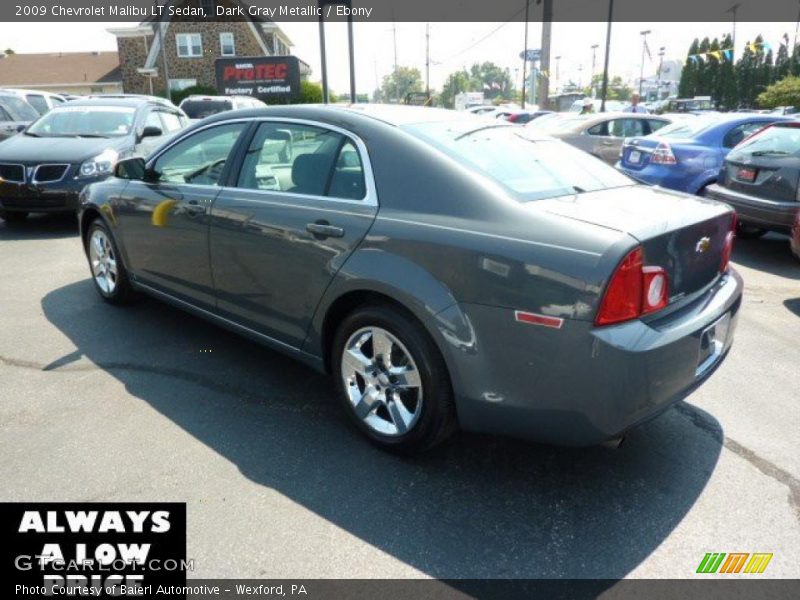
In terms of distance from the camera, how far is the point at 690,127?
8.80 meters

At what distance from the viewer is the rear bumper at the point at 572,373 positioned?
2.41 metres

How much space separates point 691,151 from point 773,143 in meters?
1.42

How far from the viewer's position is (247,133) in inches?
150

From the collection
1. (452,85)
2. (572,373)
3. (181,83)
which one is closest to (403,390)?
(572,373)

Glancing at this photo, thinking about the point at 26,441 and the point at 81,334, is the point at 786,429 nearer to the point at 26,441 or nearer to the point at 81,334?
the point at 26,441

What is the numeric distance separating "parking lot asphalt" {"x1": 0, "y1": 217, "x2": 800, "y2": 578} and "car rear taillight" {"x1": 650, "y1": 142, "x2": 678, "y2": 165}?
4430 millimetres

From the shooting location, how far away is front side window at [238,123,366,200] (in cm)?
323

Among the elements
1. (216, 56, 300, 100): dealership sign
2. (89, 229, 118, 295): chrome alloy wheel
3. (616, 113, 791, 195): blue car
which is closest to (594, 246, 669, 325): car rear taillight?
(89, 229, 118, 295): chrome alloy wheel

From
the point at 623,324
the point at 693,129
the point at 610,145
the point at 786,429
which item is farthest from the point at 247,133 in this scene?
the point at 610,145

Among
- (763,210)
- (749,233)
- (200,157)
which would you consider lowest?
(749,233)

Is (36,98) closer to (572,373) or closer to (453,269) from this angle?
(453,269)

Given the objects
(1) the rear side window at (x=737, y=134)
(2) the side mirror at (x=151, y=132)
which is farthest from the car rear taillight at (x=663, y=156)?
(2) the side mirror at (x=151, y=132)

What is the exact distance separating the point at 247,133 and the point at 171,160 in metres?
0.87

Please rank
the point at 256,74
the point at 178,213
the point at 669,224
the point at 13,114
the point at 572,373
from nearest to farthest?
1. the point at 572,373
2. the point at 669,224
3. the point at 178,213
4. the point at 13,114
5. the point at 256,74
